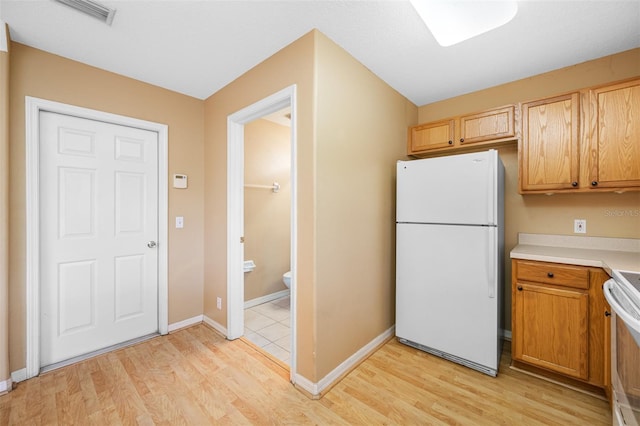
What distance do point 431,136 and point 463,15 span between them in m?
1.30

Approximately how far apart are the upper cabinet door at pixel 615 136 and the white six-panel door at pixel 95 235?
3634 millimetres

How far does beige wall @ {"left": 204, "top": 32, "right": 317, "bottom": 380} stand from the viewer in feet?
5.93

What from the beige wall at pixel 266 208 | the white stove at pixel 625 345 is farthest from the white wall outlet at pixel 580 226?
the beige wall at pixel 266 208

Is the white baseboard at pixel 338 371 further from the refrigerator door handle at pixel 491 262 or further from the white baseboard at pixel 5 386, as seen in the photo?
the white baseboard at pixel 5 386

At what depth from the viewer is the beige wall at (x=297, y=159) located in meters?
1.81

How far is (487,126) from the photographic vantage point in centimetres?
242

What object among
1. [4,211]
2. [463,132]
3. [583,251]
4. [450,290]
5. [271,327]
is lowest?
[271,327]

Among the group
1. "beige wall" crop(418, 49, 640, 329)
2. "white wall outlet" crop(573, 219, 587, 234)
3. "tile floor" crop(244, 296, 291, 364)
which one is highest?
"beige wall" crop(418, 49, 640, 329)

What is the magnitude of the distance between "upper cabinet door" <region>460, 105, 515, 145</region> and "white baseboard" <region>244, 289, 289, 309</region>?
9.57 ft

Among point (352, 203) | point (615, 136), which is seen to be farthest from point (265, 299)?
point (615, 136)

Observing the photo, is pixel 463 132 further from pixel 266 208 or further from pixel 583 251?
pixel 266 208

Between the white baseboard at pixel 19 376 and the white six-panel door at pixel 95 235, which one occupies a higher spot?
the white six-panel door at pixel 95 235

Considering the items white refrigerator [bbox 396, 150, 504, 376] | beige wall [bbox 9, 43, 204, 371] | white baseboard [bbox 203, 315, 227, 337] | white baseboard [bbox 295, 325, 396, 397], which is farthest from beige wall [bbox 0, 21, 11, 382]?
white refrigerator [bbox 396, 150, 504, 376]

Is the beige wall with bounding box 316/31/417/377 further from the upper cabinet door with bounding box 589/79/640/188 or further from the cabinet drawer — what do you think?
the upper cabinet door with bounding box 589/79/640/188
